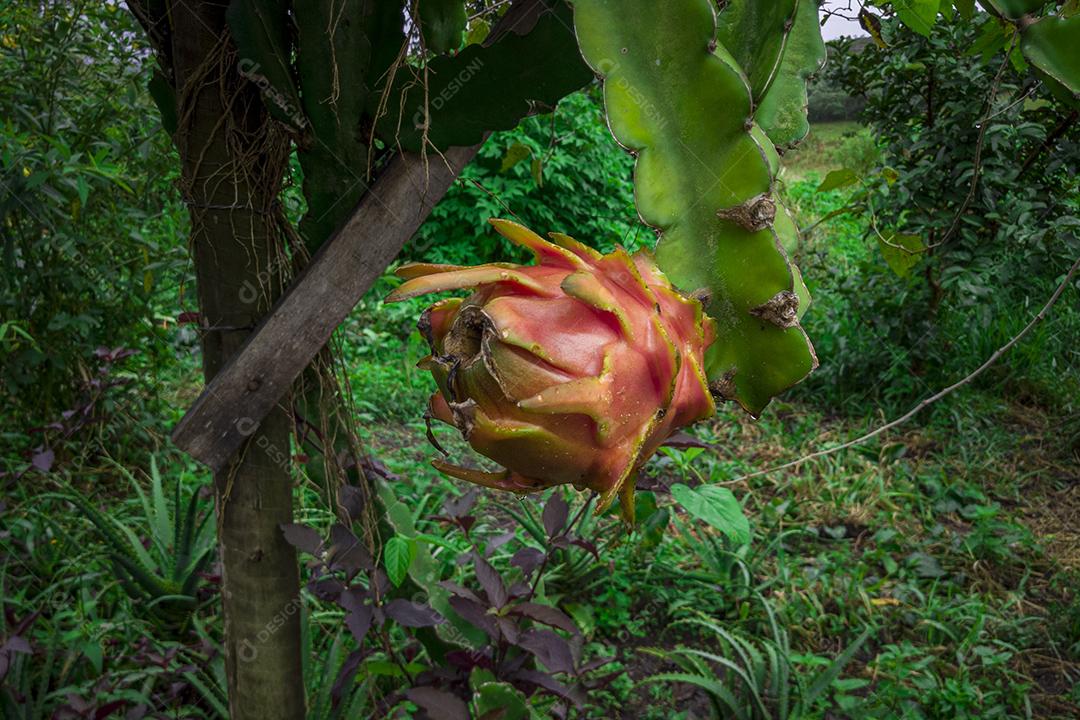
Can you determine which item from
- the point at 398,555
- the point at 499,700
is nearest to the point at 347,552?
the point at 398,555

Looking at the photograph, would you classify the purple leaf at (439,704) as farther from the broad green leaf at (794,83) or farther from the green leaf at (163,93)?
the broad green leaf at (794,83)

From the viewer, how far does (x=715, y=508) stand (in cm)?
139

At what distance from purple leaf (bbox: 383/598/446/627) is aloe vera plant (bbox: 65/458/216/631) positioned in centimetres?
89

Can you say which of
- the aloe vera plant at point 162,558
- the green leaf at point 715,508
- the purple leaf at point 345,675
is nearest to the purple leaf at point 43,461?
the aloe vera plant at point 162,558

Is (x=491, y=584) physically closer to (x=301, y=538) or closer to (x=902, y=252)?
(x=301, y=538)

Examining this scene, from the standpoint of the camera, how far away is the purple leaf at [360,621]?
3.69ft

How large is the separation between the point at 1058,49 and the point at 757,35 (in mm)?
158

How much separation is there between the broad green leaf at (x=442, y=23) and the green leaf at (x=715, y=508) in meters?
0.85

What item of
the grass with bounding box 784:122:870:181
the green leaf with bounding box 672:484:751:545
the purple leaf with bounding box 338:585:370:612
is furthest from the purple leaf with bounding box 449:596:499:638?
the grass with bounding box 784:122:870:181

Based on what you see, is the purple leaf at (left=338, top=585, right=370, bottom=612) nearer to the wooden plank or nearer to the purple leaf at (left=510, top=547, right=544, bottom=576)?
the purple leaf at (left=510, top=547, right=544, bottom=576)

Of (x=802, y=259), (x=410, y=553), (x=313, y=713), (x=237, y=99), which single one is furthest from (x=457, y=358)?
(x=802, y=259)

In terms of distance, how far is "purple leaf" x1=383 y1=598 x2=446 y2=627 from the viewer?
1.16 m

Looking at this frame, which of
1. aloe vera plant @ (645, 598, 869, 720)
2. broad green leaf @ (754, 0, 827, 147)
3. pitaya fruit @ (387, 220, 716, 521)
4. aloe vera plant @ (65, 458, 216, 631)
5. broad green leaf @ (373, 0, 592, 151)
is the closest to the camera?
pitaya fruit @ (387, 220, 716, 521)

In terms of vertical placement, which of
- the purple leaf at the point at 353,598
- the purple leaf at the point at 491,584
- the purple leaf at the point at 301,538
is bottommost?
the purple leaf at the point at 491,584
